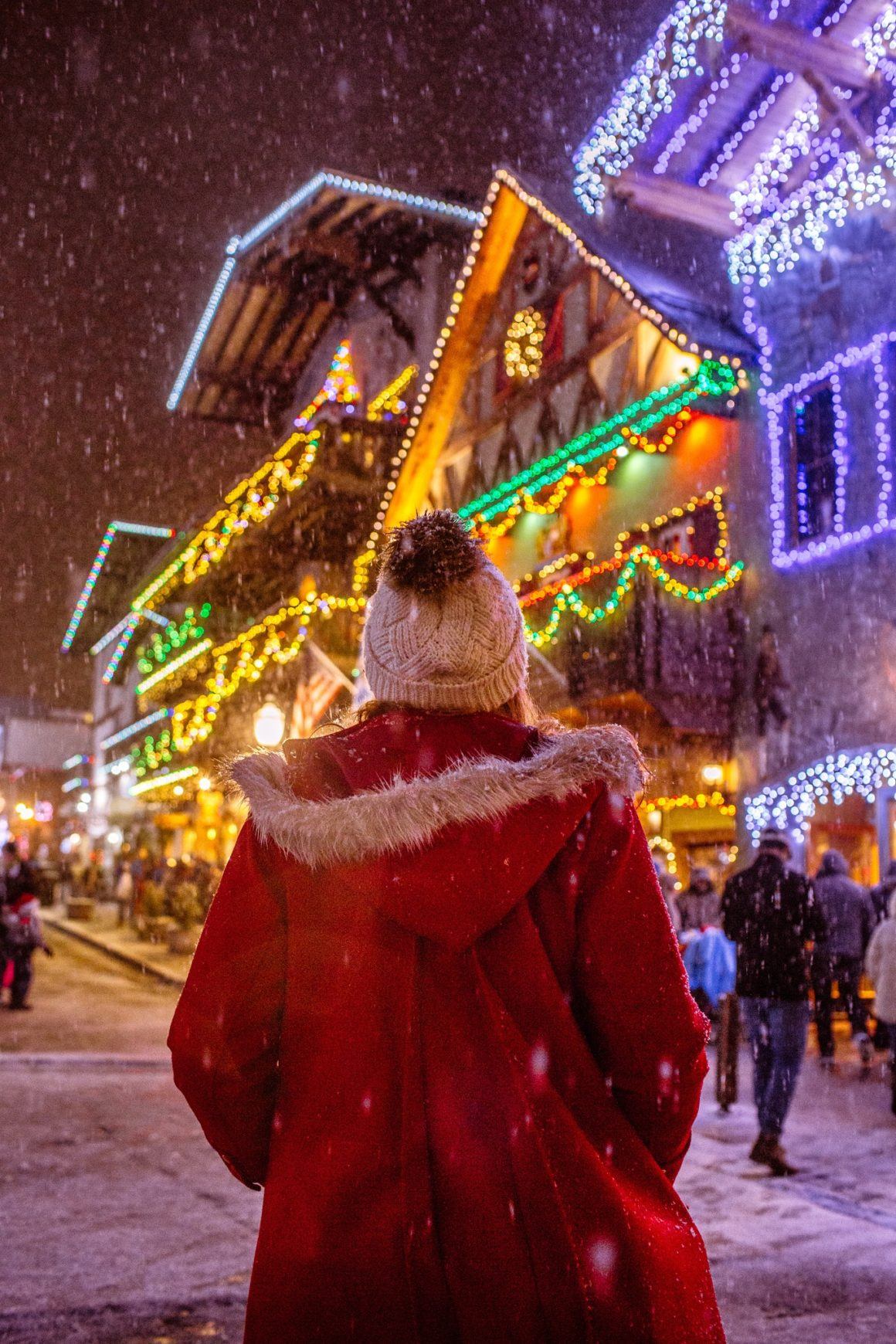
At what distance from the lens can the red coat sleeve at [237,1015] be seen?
2.12m

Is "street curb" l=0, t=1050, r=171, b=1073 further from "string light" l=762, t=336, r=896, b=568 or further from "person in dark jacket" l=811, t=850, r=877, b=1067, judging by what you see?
"string light" l=762, t=336, r=896, b=568

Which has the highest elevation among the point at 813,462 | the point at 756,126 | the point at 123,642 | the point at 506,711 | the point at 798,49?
the point at 756,126

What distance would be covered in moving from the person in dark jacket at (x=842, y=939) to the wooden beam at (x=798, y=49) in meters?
9.07

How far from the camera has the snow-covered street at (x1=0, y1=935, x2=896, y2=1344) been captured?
442 cm

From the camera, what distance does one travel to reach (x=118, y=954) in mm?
22453

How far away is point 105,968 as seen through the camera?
2048 centimetres

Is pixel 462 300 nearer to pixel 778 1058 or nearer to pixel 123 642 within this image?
pixel 778 1058

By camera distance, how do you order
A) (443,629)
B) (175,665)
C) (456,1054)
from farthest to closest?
(175,665)
(443,629)
(456,1054)

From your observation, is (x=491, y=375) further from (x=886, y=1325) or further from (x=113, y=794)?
(x=113, y=794)

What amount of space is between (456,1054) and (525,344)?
1792 centimetres

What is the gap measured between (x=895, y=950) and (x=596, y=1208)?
7.40 meters

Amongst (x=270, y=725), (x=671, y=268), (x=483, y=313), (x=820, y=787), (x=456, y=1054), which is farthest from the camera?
(x=483, y=313)

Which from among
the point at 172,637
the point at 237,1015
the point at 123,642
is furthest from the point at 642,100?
the point at 123,642

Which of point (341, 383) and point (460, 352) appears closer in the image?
point (460, 352)
